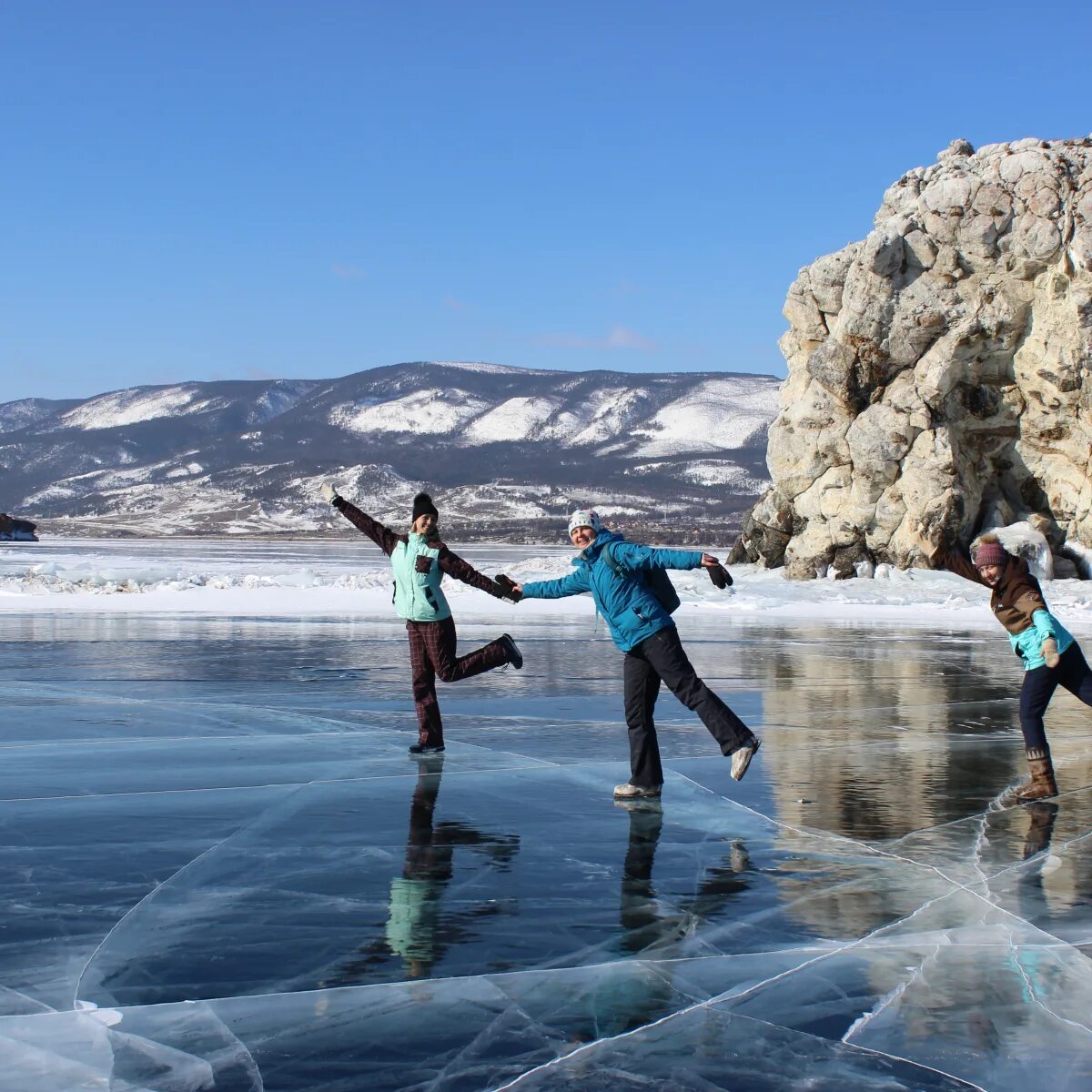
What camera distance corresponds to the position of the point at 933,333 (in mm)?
44875

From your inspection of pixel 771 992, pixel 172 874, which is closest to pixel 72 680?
pixel 172 874

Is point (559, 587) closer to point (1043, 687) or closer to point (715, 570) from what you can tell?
point (715, 570)

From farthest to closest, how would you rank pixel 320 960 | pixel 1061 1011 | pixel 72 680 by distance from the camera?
pixel 72 680
pixel 320 960
pixel 1061 1011

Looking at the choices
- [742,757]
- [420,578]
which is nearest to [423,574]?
[420,578]

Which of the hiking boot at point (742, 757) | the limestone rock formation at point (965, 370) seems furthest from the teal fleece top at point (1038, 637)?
the limestone rock formation at point (965, 370)

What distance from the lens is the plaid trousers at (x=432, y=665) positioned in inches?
399

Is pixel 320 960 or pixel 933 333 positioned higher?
pixel 933 333

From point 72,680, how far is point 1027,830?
10632 millimetres

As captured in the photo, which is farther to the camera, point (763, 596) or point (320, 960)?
point (763, 596)

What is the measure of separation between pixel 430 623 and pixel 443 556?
0.52 meters

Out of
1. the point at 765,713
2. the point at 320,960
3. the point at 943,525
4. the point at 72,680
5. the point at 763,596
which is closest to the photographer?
the point at 320,960

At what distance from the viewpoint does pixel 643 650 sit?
332 inches

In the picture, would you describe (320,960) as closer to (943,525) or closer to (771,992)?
(771,992)

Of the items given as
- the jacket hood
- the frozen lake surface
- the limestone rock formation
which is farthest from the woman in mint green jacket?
the limestone rock formation
